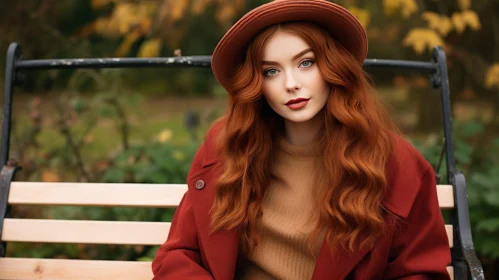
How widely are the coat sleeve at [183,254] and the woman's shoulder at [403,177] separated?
0.69 metres

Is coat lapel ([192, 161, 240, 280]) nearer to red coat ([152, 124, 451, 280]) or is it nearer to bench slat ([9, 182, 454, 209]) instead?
red coat ([152, 124, 451, 280])

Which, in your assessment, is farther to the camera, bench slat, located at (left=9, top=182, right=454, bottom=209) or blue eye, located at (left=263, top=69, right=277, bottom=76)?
bench slat, located at (left=9, top=182, right=454, bottom=209)

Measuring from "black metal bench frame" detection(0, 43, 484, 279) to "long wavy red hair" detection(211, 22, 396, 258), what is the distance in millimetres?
435

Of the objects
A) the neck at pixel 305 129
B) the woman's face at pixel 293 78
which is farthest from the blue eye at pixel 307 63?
the neck at pixel 305 129

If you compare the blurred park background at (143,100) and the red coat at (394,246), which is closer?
the red coat at (394,246)

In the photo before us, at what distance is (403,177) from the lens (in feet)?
6.79

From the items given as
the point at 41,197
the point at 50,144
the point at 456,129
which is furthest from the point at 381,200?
the point at 50,144

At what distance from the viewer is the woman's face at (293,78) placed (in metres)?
1.98

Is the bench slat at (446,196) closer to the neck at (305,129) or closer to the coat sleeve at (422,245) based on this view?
the coat sleeve at (422,245)

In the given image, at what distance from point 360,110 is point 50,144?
367 centimetres

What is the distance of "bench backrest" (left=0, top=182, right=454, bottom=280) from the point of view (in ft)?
8.48

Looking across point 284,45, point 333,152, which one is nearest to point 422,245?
point 333,152

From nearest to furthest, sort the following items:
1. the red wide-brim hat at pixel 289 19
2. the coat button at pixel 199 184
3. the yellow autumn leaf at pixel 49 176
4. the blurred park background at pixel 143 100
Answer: the red wide-brim hat at pixel 289 19 < the coat button at pixel 199 184 < the blurred park background at pixel 143 100 < the yellow autumn leaf at pixel 49 176

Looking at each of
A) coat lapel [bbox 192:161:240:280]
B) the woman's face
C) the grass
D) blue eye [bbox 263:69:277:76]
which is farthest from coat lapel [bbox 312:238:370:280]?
the grass
